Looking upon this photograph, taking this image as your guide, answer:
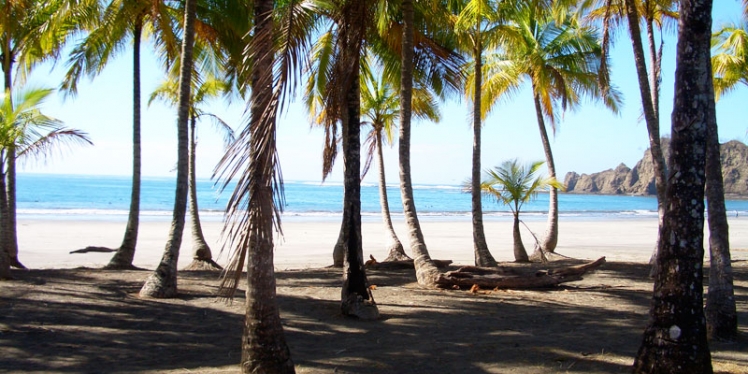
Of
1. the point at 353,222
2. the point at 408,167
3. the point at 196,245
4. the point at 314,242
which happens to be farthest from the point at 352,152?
the point at 314,242

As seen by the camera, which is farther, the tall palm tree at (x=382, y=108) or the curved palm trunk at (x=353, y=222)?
the tall palm tree at (x=382, y=108)

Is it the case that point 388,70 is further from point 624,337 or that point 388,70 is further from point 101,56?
point 624,337

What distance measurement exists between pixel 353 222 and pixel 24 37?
8.63 m

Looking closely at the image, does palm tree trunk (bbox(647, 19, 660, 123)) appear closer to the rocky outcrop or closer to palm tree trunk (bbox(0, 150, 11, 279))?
palm tree trunk (bbox(0, 150, 11, 279))

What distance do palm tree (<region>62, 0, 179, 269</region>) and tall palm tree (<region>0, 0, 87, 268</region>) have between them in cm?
42

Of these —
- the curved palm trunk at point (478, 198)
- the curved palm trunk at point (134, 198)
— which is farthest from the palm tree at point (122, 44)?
the curved palm trunk at point (478, 198)

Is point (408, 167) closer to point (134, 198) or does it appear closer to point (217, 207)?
point (134, 198)

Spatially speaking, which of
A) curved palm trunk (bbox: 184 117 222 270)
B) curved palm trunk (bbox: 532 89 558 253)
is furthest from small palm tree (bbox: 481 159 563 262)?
curved palm trunk (bbox: 184 117 222 270)

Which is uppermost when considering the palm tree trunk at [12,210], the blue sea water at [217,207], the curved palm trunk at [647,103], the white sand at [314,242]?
the curved palm trunk at [647,103]

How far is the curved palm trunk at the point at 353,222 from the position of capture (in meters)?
8.55

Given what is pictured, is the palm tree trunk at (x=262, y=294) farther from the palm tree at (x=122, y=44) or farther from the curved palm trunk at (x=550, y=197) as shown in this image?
the curved palm trunk at (x=550, y=197)

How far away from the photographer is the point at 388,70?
14.4m

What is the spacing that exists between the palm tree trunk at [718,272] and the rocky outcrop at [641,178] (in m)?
101

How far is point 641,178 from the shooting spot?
11900 centimetres
